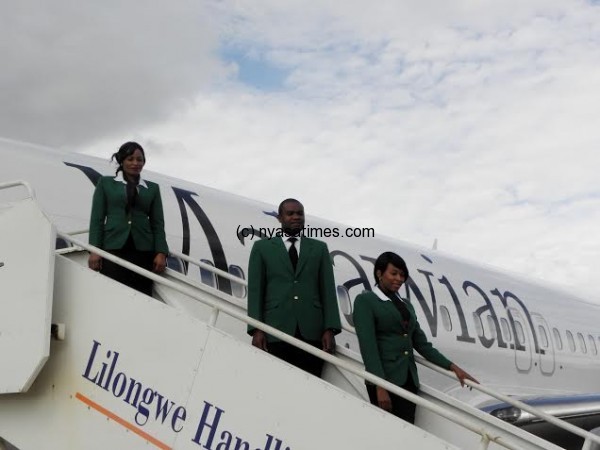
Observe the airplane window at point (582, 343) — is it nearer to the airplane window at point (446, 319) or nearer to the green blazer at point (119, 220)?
the airplane window at point (446, 319)

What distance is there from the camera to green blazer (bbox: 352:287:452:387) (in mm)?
4379

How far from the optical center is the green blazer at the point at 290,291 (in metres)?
4.43

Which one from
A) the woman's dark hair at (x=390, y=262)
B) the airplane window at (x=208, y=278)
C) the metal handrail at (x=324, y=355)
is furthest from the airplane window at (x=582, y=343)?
the metal handrail at (x=324, y=355)

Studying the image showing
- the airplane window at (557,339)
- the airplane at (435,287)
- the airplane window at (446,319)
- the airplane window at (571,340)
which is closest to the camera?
the airplane at (435,287)

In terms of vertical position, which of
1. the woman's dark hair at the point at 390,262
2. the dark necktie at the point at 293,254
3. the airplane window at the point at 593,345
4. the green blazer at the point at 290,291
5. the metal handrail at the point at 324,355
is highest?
the woman's dark hair at the point at 390,262

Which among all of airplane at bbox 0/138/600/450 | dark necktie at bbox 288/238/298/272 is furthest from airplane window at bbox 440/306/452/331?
dark necktie at bbox 288/238/298/272

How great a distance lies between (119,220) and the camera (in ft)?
16.1

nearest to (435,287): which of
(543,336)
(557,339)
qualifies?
(543,336)

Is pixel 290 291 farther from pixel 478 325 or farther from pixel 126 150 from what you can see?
pixel 478 325

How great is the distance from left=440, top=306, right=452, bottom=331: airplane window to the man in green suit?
7247 millimetres

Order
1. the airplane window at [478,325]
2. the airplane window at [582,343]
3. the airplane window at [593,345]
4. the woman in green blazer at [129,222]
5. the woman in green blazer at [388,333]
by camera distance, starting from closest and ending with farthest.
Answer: the woman in green blazer at [388,333], the woman in green blazer at [129,222], the airplane window at [478,325], the airplane window at [582,343], the airplane window at [593,345]

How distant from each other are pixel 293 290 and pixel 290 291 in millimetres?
20

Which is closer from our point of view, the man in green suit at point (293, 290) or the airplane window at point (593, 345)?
the man in green suit at point (293, 290)

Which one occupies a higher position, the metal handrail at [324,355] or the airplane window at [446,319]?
the metal handrail at [324,355]
